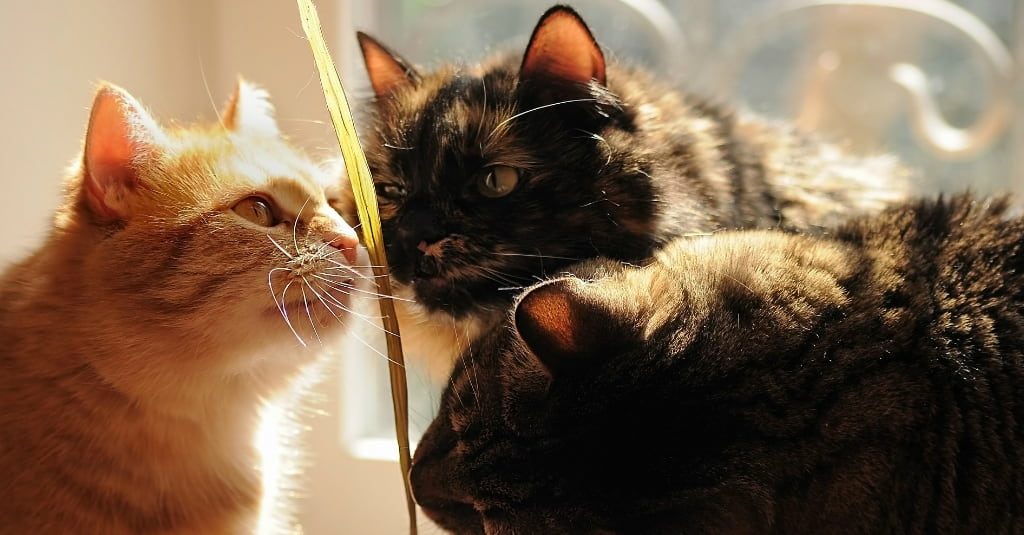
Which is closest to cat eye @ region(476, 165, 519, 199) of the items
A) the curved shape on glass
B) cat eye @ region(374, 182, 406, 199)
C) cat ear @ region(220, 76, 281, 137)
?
cat eye @ region(374, 182, 406, 199)

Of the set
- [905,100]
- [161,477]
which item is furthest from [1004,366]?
[905,100]

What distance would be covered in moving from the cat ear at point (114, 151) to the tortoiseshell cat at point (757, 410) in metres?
0.46

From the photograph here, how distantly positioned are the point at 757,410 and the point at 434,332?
0.49 metres

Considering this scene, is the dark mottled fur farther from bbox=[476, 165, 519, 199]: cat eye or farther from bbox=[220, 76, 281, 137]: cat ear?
bbox=[220, 76, 281, 137]: cat ear

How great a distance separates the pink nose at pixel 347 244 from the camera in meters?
1.02

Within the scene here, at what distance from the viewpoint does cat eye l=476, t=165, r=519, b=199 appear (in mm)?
1119

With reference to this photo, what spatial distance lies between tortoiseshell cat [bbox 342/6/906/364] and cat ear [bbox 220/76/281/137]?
15 cm

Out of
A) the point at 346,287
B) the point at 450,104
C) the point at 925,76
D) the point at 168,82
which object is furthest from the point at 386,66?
the point at 925,76

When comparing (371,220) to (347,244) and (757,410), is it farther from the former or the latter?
(757,410)

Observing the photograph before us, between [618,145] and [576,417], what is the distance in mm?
429

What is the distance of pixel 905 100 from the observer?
1780mm

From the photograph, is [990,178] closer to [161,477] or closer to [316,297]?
[316,297]

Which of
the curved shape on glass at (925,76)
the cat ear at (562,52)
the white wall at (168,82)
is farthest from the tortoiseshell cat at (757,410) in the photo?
the curved shape on glass at (925,76)

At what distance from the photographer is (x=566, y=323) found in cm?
83
